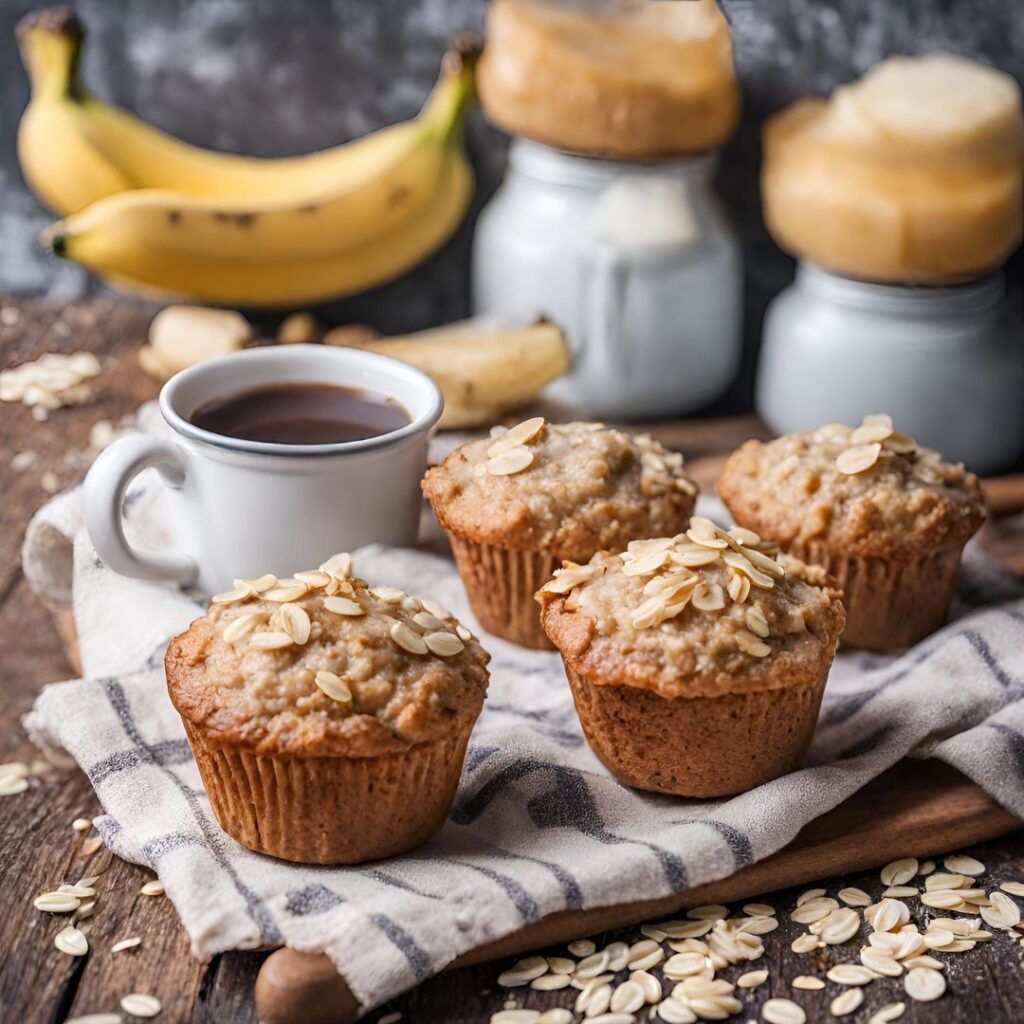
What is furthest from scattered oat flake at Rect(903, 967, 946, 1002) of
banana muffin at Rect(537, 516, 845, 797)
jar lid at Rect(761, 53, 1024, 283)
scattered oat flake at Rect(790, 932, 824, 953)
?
jar lid at Rect(761, 53, 1024, 283)

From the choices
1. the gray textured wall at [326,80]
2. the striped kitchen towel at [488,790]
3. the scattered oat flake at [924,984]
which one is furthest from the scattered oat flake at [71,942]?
the gray textured wall at [326,80]

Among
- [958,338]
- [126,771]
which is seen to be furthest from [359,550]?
[958,338]

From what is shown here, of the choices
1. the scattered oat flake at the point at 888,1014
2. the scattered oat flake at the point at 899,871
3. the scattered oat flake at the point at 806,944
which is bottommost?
the scattered oat flake at the point at 899,871

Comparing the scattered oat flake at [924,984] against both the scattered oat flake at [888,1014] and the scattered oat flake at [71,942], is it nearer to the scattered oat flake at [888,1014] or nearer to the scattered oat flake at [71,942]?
the scattered oat flake at [888,1014]

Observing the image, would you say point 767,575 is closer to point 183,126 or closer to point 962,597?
point 962,597

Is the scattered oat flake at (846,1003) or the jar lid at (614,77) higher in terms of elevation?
the jar lid at (614,77)

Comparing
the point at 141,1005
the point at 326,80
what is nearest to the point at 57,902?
the point at 141,1005
